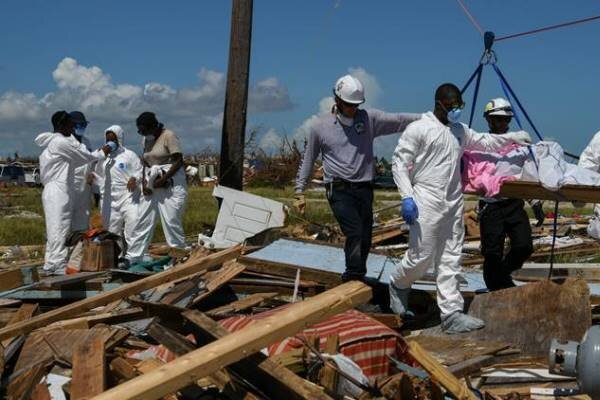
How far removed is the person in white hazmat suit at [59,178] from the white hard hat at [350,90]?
3.83 m

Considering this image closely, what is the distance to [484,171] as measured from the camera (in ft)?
22.1

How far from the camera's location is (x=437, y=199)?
6.20m

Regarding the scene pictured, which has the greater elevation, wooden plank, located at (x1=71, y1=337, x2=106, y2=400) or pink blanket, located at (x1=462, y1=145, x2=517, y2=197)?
pink blanket, located at (x1=462, y1=145, x2=517, y2=197)

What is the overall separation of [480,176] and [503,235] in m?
0.61

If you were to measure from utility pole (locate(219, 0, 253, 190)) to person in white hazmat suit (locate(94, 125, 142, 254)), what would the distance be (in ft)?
3.82

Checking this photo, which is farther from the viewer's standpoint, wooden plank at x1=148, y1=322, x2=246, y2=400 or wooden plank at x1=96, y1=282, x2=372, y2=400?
wooden plank at x1=148, y1=322, x2=246, y2=400

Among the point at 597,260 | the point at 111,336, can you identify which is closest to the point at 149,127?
the point at 111,336

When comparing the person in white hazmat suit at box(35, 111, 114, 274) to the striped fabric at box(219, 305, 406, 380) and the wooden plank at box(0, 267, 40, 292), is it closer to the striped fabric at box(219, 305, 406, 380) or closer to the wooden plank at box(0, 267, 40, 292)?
the wooden plank at box(0, 267, 40, 292)

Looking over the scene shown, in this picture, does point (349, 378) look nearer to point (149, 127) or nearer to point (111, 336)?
point (111, 336)

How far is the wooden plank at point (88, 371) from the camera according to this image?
409 centimetres

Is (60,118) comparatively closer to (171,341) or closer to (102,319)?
(102,319)

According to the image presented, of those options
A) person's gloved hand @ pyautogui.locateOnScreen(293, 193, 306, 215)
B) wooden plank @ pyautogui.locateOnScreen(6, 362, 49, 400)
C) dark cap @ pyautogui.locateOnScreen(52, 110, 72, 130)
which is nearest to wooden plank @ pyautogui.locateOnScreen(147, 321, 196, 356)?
wooden plank @ pyautogui.locateOnScreen(6, 362, 49, 400)

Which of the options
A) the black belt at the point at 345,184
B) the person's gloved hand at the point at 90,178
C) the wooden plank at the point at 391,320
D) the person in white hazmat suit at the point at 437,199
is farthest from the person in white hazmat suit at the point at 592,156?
the person's gloved hand at the point at 90,178

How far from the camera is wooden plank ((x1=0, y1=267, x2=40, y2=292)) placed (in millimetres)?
7480
